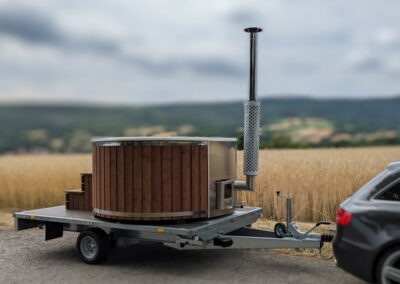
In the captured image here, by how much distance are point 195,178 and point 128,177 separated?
0.93m

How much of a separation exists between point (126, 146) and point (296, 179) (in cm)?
571

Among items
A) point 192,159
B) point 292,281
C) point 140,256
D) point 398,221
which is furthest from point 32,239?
point 398,221

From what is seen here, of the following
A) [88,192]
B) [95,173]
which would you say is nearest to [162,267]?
[95,173]

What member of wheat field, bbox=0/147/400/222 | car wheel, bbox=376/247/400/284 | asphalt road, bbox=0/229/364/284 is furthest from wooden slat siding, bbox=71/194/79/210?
car wheel, bbox=376/247/400/284

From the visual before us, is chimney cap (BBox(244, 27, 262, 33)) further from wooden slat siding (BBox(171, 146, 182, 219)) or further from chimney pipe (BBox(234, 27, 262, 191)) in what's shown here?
wooden slat siding (BBox(171, 146, 182, 219))

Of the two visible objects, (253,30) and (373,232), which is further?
(253,30)

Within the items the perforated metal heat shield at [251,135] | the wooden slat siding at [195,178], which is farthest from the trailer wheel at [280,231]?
the wooden slat siding at [195,178]

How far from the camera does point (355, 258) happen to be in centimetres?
553

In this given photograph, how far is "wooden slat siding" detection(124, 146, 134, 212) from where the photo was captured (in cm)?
697

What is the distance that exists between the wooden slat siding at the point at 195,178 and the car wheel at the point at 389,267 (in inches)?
104

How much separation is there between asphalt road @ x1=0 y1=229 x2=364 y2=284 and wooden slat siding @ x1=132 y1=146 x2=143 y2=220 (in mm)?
931

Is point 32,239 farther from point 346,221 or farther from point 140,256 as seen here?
point 346,221

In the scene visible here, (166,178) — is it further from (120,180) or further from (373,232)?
(373,232)

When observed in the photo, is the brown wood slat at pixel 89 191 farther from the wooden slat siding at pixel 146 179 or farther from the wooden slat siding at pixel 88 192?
the wooden slat siding at pixel 146 179
